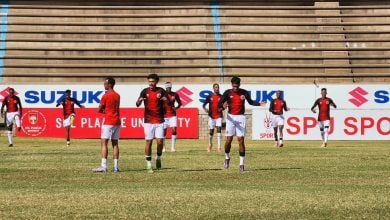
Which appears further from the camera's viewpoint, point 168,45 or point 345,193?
point 168,45

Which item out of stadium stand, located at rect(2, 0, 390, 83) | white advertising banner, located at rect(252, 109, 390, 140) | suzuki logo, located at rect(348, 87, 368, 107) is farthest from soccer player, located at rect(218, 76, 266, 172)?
stadium stand, located at rect(2, 0, 390, 83)

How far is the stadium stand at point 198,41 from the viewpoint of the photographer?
50188 millimetres

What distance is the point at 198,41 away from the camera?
51.7 meters

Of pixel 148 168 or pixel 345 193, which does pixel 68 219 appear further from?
pixel 148 168

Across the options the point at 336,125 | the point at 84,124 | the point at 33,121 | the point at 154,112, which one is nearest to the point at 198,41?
the point at 84,124

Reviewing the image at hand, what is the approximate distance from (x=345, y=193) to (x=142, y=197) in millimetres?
3661

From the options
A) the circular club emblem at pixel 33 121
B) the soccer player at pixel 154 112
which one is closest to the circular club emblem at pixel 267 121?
the circular club emblem at pixel 33 121

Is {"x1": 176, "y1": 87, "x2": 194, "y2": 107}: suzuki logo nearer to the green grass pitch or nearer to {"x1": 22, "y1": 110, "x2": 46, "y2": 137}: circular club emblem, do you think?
{"x1": 22, "y1": 110, "x2": 46, "y2": 137}: circular club emblem

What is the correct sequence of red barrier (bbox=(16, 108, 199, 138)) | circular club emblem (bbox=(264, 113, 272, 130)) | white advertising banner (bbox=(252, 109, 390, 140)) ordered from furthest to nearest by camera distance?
1. circular club emblem (bbox=(264, 113, 272, 130))
2. red barrier (bbox=(16, 108, 199, 138))
3. white advertising banner (bbox=(252, 109, 390, 140))

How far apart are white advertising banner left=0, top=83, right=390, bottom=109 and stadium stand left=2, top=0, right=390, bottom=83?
416cm

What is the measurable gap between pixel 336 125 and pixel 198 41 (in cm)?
1204

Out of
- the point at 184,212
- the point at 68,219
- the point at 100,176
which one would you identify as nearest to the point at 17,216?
the point at 68,219

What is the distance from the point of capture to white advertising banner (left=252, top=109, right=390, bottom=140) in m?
43.0

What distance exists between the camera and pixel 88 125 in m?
43.4
